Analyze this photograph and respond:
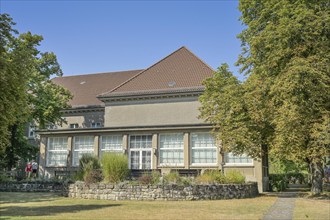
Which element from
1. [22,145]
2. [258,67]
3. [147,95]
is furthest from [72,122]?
[258,67]

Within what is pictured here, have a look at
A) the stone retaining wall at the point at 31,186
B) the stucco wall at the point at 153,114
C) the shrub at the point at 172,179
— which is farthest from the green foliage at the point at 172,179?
the stucco wall at the point at 153,114

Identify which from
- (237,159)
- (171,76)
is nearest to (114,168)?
(237,159)

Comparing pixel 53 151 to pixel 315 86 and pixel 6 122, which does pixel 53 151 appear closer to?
pixel 6 122

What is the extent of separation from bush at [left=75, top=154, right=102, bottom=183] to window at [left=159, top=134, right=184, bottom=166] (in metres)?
6.86

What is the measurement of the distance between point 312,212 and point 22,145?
3250 cm

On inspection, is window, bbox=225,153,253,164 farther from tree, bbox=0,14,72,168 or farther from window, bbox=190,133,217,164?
tree, bbox=0,14,72,168

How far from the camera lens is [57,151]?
3116cm

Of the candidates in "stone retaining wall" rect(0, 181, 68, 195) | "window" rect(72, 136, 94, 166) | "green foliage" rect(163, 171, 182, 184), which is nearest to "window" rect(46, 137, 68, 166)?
"window" rect(72, 136, 94, 166)

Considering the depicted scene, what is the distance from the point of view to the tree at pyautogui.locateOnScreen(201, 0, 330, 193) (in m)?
18.2

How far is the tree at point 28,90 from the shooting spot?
15.0 m

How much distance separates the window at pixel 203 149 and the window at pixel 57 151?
35.9ft

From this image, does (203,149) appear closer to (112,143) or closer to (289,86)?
(112,143)

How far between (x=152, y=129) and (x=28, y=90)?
474 inches

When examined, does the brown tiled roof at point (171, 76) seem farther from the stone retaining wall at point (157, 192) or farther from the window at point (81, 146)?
the stone retaining wall at point (157, 192)
